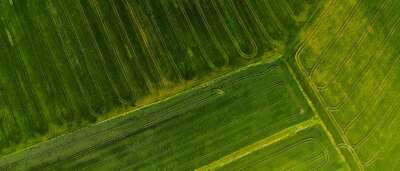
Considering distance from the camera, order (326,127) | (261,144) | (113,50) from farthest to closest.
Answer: (113,50) → (326,127) → (261,144)

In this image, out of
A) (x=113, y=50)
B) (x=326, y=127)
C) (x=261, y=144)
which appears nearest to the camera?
(x=261, y=144)

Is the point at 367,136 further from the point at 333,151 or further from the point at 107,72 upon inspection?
the point at 107,72

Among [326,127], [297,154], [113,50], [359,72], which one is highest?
[113,50]

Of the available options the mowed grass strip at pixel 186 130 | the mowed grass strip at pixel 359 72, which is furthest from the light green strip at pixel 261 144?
the mowed grass strip at pixel 359 72

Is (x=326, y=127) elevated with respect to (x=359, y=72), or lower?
lower

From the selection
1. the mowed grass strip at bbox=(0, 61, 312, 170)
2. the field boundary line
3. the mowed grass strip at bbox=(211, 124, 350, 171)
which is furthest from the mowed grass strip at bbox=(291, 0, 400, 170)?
the mowed grass strip at bbox=(0, 61, 312, 170)

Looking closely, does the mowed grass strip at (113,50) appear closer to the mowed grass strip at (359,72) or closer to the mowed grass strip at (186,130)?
the mowed grass strip at (186,130)

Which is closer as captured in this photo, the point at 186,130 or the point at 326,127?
the point at 186,130

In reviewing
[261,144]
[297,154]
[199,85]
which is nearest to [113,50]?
[199,85]

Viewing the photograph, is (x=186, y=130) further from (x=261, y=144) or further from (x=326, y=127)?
(x=326, y=127)
